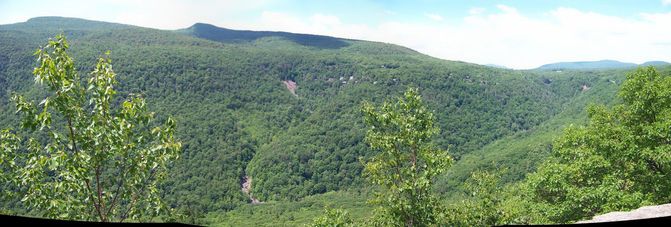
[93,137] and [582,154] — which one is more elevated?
[93,137]

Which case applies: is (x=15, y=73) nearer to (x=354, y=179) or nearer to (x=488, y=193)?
(x=488, y=193)

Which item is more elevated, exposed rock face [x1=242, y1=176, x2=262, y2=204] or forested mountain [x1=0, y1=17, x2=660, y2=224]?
forested mountain [x1=0, y1=17, x2=660, y2=224]

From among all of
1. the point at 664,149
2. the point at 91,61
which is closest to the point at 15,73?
the point at 91,61

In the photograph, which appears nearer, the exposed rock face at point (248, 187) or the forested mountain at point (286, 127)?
the forested mountain at point (286, 127)

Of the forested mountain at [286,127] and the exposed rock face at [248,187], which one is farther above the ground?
the forested mountain at [286,127]

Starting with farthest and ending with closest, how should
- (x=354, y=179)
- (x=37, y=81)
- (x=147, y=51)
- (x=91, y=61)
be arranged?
(x=147, y=51), (x=354, y=179), (x=91, y=61), (x=37, y=81)

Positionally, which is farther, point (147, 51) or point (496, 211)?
point (147, 51)

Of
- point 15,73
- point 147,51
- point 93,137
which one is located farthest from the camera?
point 147,51

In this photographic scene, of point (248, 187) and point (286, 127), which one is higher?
point (286, 127)

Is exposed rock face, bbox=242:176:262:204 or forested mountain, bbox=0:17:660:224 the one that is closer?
→ forested mountain, bbox=0:17:660:224

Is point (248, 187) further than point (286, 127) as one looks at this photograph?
No

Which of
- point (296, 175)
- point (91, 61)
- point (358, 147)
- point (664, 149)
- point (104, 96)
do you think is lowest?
point (296, 175)
